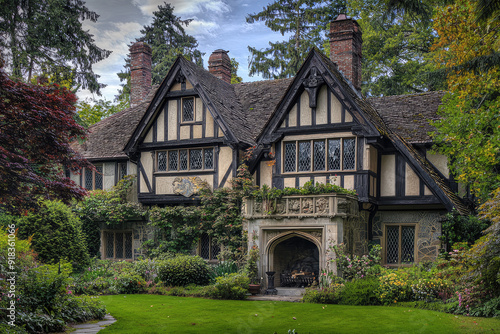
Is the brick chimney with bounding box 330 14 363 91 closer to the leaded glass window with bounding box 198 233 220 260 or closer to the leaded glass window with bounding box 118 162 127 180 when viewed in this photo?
the leaded glass window with bounding box 198 233 220 260

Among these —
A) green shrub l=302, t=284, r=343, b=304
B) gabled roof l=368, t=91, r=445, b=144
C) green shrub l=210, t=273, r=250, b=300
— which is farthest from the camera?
gabled roof l=368, t=91, r=445, b=144

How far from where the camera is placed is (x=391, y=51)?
28.8m

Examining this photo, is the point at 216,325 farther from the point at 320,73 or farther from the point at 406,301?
the point at 320,73

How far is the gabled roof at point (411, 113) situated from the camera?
19.5 m

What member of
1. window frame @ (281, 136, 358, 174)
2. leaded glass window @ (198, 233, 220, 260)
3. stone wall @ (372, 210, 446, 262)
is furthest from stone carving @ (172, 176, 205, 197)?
stone wall @ (372, 210, 446, 262)

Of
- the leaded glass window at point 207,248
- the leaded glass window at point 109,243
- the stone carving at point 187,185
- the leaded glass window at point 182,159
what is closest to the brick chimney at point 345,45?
the leaded glass window at point 182,159

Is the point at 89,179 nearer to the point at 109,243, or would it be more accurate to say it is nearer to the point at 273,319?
the point at 109,243

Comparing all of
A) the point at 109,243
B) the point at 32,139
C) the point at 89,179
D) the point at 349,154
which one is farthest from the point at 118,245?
the point at 32,139

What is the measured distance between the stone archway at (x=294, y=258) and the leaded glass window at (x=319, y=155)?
2.57m

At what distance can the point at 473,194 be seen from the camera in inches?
734

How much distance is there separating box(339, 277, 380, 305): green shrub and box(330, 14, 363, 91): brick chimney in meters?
9.08

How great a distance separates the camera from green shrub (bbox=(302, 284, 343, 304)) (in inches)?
586

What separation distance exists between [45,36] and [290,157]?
15.5 metres

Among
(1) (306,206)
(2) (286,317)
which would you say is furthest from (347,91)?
(2) (286,317)
